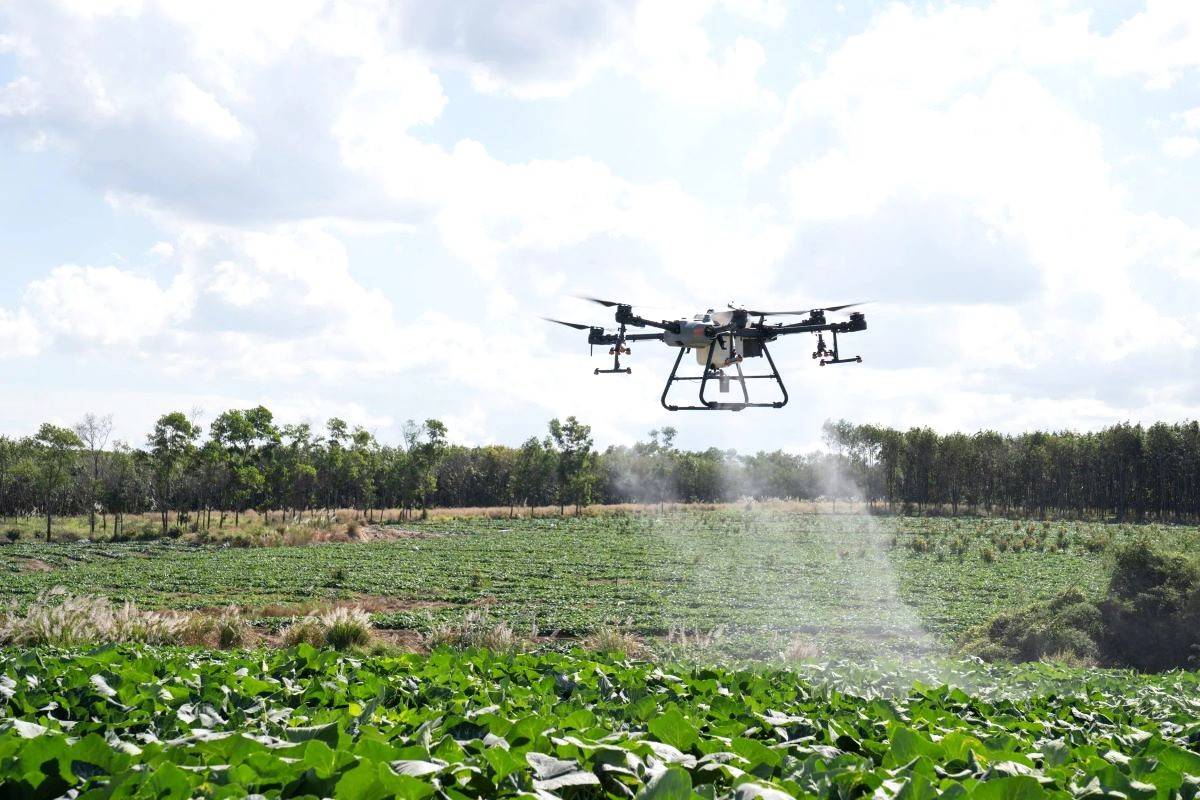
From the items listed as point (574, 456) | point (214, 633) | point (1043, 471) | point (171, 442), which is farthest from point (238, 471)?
point (1043, 471)

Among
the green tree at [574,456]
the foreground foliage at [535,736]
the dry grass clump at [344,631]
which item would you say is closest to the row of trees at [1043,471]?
the green tree at [574,456]

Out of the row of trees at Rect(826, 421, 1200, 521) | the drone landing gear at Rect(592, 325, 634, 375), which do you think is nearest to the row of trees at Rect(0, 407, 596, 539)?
the row of trees at Rect(826, 421, 1200, 521)

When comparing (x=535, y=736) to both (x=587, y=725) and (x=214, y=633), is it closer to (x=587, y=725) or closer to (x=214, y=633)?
(x=587, y=725)

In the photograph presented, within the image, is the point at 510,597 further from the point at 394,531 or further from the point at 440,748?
the point at 394,531

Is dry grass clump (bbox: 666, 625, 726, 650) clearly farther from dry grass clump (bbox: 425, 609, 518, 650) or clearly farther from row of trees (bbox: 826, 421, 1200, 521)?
row of trees (bbox: 826, 421, 1200, 521)

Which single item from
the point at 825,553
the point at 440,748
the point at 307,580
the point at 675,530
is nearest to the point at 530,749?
the point at 440,748
